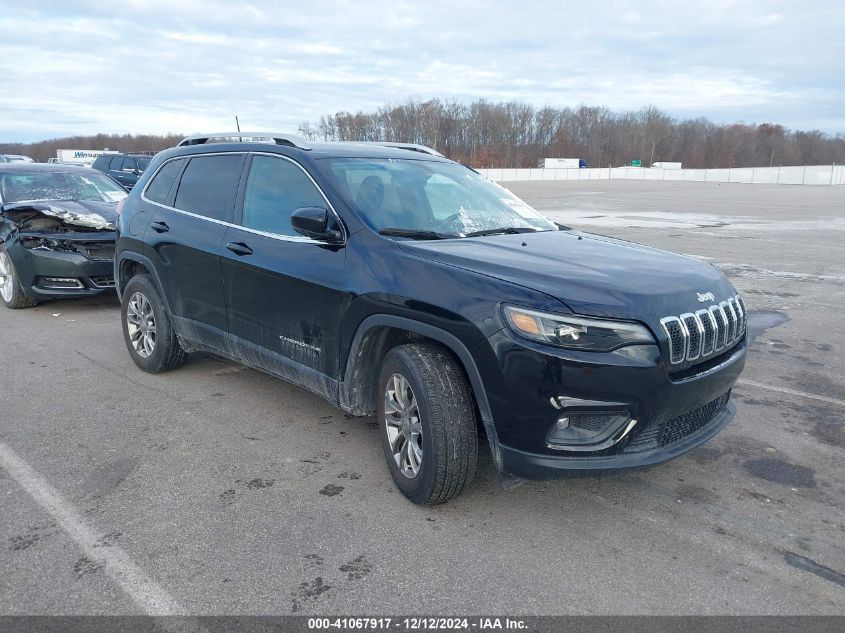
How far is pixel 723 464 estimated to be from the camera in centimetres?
398

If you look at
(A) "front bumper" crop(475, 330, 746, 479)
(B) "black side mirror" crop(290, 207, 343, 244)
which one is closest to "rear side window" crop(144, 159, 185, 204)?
(B) "black side mirror" crop(290, 207, 343, 244)

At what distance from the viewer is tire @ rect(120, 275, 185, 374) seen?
17.5ft

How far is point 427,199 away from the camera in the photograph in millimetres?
4230

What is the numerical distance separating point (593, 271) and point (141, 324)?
397cm

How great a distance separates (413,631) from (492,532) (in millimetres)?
801

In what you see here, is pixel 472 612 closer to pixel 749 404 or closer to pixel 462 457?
pixel 462 457

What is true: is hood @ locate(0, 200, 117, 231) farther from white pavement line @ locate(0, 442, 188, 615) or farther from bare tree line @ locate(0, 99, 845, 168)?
bare tree line @ locate(0, 99, 845, 168)

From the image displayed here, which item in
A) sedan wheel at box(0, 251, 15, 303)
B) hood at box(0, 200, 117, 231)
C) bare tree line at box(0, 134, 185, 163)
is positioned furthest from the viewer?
bare tree line at box(0, 134, 185, 163)

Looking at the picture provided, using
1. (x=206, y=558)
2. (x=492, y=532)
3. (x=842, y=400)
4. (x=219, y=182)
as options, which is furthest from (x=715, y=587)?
(x=219, y=182)

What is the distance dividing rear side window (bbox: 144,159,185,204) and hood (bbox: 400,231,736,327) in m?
2.65

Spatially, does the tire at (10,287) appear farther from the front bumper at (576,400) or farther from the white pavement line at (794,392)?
the white pavement line at (794,392)

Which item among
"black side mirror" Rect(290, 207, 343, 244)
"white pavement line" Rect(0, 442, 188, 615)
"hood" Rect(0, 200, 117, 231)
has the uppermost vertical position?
"black side mirror" Rect(290, 207, 343, 244)

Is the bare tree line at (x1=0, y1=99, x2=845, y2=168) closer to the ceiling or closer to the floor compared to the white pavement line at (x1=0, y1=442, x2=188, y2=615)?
closer to the ceiling

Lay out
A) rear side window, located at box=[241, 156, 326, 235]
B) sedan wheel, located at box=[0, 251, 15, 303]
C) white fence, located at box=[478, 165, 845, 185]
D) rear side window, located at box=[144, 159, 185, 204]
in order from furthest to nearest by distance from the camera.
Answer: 1. white fence, located at box=[478, 165, 845, 185]
2. sedan wheel, located at box=[0, 251, 15, 303]
3. rear side window, located at box=[144, 159, 185, 204]
4. rear side window, located at box=[241, 156, 326, 235]
